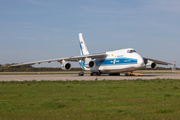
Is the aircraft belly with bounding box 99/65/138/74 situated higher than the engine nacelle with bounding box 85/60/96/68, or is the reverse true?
the engine nacelle with bounding box 85/60/96/68

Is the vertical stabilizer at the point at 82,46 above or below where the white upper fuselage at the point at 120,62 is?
above

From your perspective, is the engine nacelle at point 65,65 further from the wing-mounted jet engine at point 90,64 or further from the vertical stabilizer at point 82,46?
the vertical stabilizer at point 82,46

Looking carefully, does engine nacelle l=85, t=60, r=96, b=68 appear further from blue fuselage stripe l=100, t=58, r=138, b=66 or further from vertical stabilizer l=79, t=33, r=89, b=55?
vertical stabilizer l=79, t=33, r=89, b=55

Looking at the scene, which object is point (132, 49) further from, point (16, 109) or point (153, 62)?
point (16, 109)

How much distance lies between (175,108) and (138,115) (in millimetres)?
1714

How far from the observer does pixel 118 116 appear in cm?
669

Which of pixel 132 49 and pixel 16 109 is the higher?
pixel 132 49

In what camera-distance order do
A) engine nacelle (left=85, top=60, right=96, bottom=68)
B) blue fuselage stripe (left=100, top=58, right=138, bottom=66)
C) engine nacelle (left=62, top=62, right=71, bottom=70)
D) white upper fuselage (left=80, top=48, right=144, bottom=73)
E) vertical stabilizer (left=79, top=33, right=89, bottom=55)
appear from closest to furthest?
1. white upper fuselage (left=80, top=48, right=144, bottom=73)
2. blue fuselage stripe (left=100, top=58, right=138, bottom=66)
3. engine nacelle (left=62, top=62, right=71, bottom=70)
4. engine nacelle (left=85, top=60, right=96, bottom=68)
5. vertical stabilizer (left=79, top=33, right=89, bottom=55)

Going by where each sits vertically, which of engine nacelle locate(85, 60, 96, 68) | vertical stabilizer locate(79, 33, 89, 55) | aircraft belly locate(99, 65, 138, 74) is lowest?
aircraft belly locate(99, 65, 138, 74)

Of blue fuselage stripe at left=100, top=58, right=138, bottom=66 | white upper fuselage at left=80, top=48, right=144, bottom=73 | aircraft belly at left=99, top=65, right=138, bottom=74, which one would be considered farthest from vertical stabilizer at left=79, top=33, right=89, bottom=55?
aircraft belly at left=99, top=65, right=138, bottom=74

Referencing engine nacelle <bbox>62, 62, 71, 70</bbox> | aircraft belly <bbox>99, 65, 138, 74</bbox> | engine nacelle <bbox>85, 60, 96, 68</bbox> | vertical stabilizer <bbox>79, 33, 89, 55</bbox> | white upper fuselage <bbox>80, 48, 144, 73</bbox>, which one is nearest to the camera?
white upper fuselage <bbox>80, 48, 144, 73</bbox>

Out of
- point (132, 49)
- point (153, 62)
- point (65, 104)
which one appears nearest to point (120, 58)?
point (132, 49)

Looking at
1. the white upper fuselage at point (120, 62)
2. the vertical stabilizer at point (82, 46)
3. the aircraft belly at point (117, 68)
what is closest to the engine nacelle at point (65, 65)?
the white upper fuselage at point (120, 62)

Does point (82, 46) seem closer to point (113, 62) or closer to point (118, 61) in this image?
point (113, 62)
